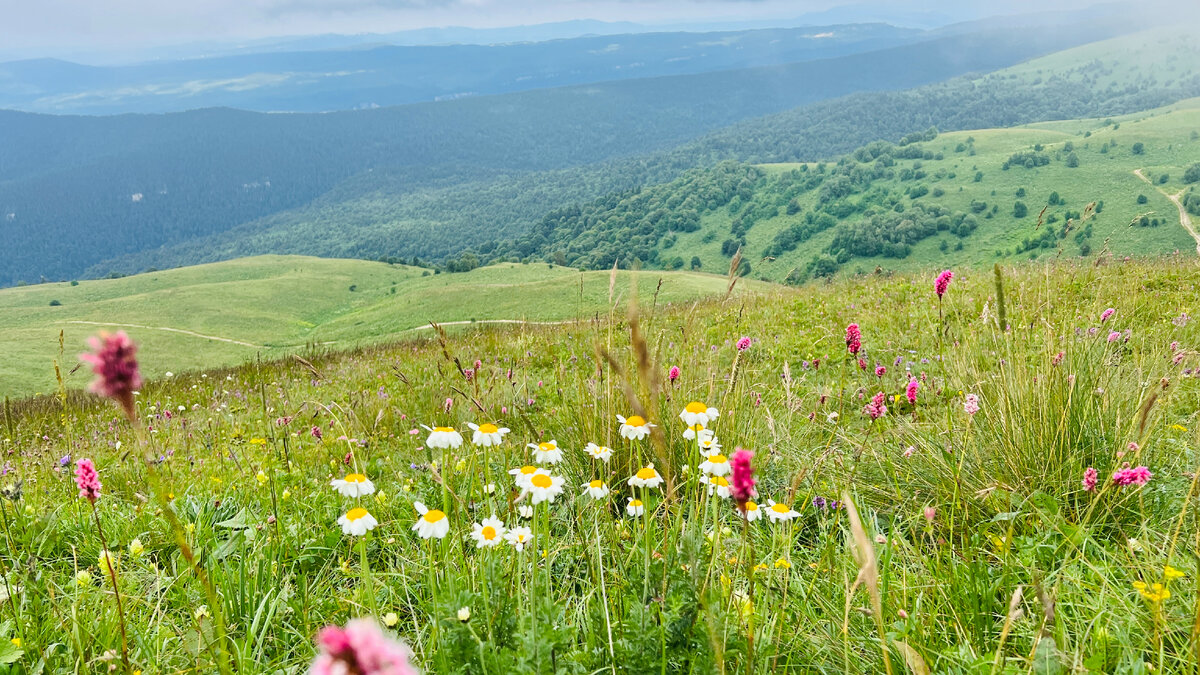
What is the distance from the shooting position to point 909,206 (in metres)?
139

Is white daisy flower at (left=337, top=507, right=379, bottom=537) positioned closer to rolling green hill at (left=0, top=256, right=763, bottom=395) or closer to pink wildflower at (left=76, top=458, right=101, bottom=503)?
pink wildflower at (left=76, top=458, right=101, bottom=503)

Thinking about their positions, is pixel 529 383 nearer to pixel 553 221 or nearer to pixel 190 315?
pixel 190 315

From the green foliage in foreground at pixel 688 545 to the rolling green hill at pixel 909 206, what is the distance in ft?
279

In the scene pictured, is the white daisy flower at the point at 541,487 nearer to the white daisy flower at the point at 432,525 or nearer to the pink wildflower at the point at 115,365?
the white daisy flower at the point at 432,525

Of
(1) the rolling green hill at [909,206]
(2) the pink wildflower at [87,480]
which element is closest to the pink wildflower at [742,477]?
(2) the pink wildflower at [87,480]

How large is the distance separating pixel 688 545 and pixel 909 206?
154 meters

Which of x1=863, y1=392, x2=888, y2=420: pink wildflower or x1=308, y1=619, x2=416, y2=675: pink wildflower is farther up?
x1=308, y1=619, x2=416, y2=675: pink wildflower

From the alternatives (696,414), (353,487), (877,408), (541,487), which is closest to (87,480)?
(353,487)

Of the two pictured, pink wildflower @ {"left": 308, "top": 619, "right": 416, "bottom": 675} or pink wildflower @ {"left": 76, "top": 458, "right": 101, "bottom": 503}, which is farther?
pink wildflower @ {"left": 76, "top": 458, "right": 101, "bottom": 503}

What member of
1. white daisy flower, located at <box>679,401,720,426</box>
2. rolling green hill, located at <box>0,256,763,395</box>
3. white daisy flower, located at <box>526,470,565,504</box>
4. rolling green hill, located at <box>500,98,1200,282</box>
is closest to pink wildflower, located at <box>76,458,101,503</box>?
white daisy flower, located at <box>526,470,565,504</box>

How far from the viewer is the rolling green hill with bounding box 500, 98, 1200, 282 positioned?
111312mm

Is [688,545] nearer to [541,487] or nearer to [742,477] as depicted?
[541,487]

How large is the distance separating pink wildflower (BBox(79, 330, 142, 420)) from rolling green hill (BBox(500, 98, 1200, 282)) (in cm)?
8828

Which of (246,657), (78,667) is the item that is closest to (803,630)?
(246,657)
